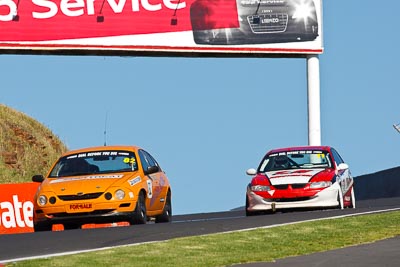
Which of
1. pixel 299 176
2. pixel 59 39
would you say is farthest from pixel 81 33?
pixel 299 176

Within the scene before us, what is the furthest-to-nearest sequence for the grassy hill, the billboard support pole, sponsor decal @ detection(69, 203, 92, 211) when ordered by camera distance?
1. the grassy hill
2. the billboard support pole
3. sponsor decal @ detection(69, 203, 92, 211)

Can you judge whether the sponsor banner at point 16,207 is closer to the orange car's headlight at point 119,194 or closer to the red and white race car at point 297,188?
the red and white race car at point 297,188

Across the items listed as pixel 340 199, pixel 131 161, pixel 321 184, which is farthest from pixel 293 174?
pixel 131 161

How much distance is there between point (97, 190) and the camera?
60.7 feet

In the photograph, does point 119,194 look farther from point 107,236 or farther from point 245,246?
point 245,246

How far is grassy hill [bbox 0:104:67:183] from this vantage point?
46.4 m

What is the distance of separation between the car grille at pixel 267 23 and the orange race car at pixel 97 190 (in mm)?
18439

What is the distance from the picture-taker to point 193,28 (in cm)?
3778

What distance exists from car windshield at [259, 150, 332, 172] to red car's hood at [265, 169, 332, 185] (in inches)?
21.9

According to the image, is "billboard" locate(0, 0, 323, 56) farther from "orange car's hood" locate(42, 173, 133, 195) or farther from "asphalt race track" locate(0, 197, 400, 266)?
"asphalt race track" locate(0, 197, 400, 266)

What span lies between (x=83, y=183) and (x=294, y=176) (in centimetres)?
468

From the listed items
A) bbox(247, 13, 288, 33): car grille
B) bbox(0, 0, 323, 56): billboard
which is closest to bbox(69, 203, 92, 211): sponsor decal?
bbox(0, 0, 323, 56): billboard

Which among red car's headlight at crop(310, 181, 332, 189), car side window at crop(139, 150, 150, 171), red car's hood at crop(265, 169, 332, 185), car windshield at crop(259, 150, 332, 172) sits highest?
car side window at crop(139, 150, 150, 171)

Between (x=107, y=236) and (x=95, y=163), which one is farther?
(x=95, y=163)
